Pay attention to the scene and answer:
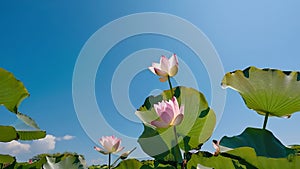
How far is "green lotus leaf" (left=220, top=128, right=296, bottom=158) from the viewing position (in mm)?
977

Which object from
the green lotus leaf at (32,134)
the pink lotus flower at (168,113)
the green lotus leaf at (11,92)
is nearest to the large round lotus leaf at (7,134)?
the green lotus leaf at (11,92)

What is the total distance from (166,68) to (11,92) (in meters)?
0.68

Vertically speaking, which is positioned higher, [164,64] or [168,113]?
[164,64]

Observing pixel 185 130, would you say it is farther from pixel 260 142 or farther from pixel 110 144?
pixel 110 144

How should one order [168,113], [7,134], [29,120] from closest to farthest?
[168,113] < [7,134] < [29,120]

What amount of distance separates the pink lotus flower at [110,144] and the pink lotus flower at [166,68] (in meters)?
0.66

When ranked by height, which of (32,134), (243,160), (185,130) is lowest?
(243,160)

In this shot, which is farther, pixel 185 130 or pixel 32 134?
pixel 32 134

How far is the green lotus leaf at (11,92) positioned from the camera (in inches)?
53.4

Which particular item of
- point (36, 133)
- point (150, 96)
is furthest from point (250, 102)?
point (36, 133)

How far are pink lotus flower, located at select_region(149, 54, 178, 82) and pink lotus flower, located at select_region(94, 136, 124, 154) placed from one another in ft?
2.17

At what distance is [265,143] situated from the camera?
1000 millimetres

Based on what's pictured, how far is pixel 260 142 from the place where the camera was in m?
1.00

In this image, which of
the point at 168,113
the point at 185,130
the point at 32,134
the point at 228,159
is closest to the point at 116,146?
the point at 32,134
